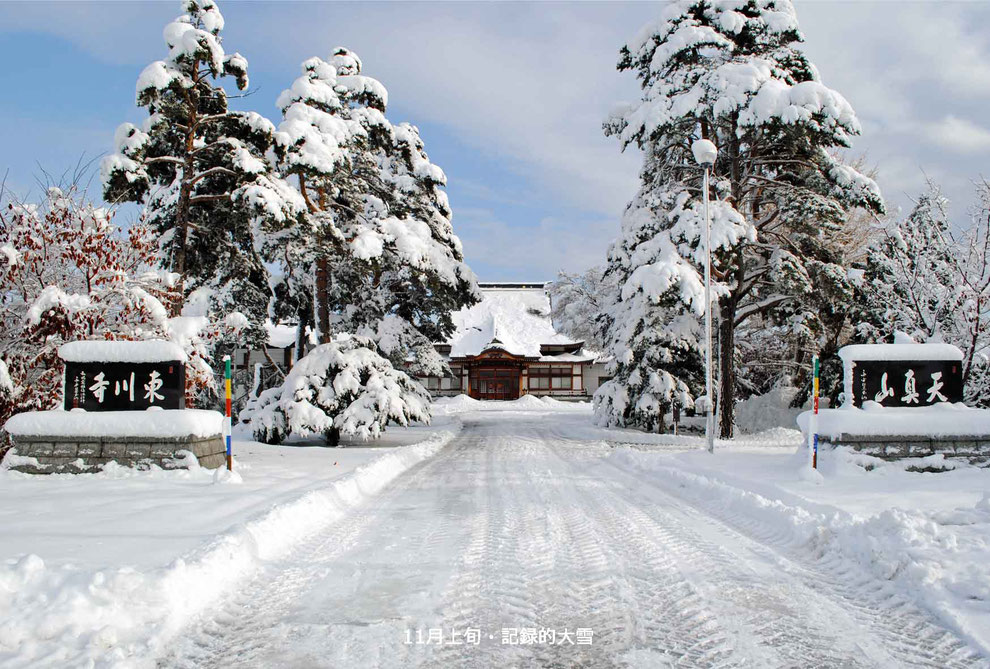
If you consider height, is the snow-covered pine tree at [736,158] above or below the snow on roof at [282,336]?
above

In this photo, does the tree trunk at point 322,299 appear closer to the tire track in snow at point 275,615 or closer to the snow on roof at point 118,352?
the snow on roof at point 118,352

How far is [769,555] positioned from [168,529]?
517 cm

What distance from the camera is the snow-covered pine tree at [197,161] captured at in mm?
12000

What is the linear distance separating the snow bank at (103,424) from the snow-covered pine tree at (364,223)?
5469 millimetres

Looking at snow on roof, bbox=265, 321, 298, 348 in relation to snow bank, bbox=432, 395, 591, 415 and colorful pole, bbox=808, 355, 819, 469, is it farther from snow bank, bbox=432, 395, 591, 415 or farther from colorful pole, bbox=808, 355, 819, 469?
colorful pole, bbox=808, 355, 819, 469

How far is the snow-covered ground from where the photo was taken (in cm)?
342

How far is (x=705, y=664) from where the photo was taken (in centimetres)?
323

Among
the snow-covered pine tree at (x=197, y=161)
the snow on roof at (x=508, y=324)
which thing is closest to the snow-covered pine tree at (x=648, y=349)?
the snow-covered pine tree at (x=197, y=161)

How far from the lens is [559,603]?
412cm

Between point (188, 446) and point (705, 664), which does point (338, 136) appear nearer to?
point (188, 446)

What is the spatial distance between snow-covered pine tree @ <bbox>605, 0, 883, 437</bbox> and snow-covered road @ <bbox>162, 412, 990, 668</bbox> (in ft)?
37.4

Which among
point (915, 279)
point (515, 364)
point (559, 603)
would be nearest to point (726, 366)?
point (915, 279)

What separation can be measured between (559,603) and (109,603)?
267cm

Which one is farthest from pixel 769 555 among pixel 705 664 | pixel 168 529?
pixel 168 529
